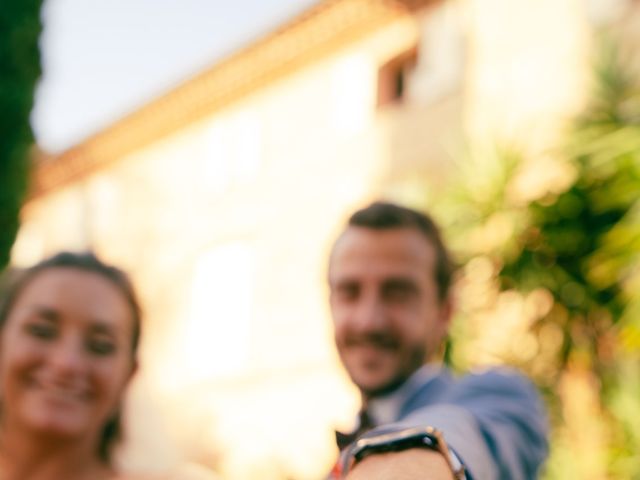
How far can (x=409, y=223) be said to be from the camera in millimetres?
2098

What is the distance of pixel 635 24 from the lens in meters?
8.73

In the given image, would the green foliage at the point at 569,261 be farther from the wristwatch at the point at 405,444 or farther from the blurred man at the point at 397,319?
the wristwatch at the point at 405,444

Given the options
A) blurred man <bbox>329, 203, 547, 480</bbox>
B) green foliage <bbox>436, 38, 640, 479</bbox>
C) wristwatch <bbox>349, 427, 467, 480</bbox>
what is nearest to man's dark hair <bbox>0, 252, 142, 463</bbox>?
blurred man <bbox>329, 203, 547, 480</bbox>

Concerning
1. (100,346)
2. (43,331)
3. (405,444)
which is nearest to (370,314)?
(100,346)

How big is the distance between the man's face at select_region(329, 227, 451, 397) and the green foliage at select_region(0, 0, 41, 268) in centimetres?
751

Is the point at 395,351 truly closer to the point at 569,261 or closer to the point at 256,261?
the point at 569,261

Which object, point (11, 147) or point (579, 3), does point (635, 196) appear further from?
point (11, 147)

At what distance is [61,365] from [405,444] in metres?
1.49

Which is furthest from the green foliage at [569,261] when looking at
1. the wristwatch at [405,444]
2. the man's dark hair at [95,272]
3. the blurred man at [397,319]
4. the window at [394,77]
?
the wristwatch at [405,444]

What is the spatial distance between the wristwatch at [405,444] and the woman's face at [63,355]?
146 cm

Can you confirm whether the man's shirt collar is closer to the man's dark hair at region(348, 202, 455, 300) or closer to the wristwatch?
the man's dark hair at region(348, 202, 455, 300)

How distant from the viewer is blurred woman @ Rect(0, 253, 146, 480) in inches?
92.4

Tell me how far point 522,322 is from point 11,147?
5060 mm

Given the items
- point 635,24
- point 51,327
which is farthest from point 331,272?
point 635,24
